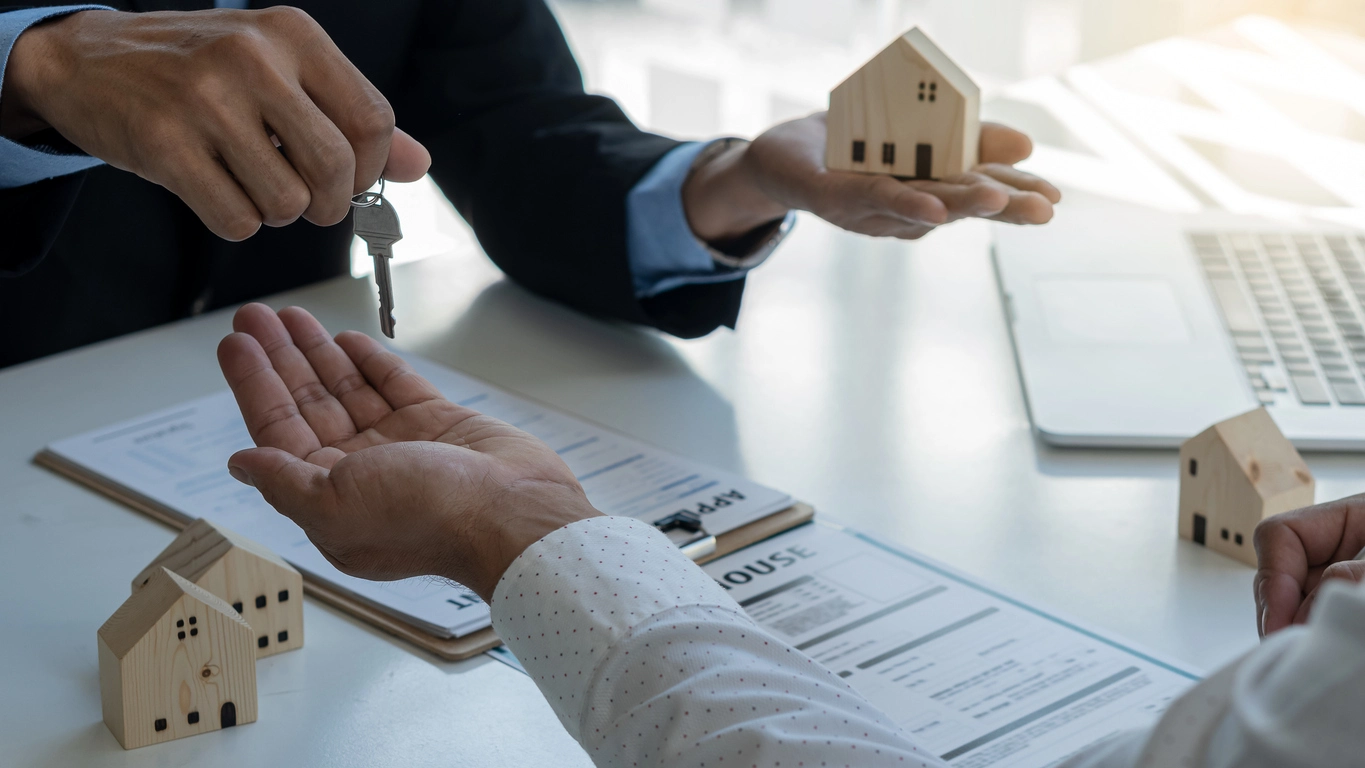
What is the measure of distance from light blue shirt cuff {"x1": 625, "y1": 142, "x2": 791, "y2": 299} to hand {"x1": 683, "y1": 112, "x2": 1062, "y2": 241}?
15mm

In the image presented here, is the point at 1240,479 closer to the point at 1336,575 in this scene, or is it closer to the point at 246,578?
the point at 1336,575

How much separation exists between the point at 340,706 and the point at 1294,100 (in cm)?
182

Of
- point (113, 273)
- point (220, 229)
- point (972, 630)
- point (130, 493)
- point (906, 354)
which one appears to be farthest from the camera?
Result: point (113, 273)

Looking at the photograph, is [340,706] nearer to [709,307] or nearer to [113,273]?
[709,307]

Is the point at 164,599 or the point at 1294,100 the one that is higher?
the point at 1294,100

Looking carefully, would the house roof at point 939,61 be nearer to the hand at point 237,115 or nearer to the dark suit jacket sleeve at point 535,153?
the dark suit jacket sleeve at point 535,153

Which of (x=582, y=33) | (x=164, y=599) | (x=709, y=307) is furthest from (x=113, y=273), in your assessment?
(x=582, y=33)

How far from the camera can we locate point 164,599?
2.34 ft

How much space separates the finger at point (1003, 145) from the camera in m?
1.12

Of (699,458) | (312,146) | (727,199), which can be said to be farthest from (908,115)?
(312,146)

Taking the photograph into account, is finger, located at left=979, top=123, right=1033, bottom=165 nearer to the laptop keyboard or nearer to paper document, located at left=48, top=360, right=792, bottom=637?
the laptop keyboard

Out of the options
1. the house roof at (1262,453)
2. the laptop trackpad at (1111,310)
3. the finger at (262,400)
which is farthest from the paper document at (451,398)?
the laptop trackpad at (1111,310)

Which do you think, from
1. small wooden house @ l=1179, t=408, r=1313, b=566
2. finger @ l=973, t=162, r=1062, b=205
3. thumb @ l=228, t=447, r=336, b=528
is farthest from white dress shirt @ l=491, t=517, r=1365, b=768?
finger @ l=973, t=162, r=1062, b=205

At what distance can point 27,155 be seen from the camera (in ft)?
2.90
